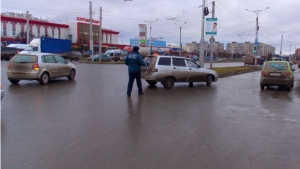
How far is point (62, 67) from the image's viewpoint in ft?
48.2

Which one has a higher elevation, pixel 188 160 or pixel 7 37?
pixel 7 37

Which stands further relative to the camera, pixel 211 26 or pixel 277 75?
pixel 211 26

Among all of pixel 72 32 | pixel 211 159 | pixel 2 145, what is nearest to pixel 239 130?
pixel 211 159

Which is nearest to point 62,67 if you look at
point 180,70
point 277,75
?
point 180,70

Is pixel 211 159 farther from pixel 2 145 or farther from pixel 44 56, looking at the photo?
pixel 44 56

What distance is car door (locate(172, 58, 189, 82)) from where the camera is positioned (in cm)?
1348

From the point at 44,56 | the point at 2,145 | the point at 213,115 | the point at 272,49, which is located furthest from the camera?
the point at 272,49

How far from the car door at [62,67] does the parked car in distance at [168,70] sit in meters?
4.52

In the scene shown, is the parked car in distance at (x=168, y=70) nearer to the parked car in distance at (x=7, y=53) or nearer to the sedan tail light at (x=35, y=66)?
the sedan tail light at (x=35, y=66)

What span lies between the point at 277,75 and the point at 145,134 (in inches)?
422

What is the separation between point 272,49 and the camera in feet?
430

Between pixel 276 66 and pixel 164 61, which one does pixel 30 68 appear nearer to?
pixel 164 61

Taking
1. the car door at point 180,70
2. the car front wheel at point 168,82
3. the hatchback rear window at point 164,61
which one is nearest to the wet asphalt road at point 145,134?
the car front wheel at point 168,82

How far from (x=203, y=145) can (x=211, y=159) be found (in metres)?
0.67
